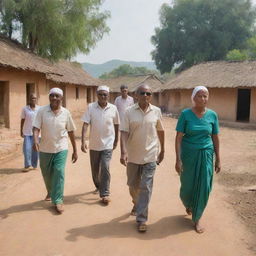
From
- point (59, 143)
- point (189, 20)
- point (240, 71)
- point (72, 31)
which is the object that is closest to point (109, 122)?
point (59, 143)

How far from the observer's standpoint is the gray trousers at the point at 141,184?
13.4 ft

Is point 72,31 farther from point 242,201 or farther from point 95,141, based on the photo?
point 242,201

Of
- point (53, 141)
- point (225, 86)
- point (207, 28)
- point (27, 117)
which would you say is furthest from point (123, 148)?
point (207, 28)

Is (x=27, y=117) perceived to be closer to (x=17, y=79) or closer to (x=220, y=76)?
(x=17, y=79)

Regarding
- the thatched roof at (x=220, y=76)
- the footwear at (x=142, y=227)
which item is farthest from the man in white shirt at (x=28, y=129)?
the thatched roof at (x=220, y=76)

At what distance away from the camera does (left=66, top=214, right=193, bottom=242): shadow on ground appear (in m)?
3.94

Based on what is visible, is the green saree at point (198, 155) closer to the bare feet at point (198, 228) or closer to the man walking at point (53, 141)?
the bare feet at point (198, 228)

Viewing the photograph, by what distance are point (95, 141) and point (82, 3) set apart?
11888 millimetres

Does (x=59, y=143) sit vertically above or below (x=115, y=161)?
above

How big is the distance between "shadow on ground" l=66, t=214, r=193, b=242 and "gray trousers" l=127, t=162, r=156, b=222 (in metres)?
0.20

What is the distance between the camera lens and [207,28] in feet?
129

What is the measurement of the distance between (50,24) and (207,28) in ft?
96.4

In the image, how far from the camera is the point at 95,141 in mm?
5102

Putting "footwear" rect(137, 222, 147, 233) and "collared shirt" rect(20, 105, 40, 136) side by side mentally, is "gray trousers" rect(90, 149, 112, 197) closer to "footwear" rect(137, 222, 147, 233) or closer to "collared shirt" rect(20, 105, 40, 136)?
"footwear" rect(137, 222, 147, 233)
